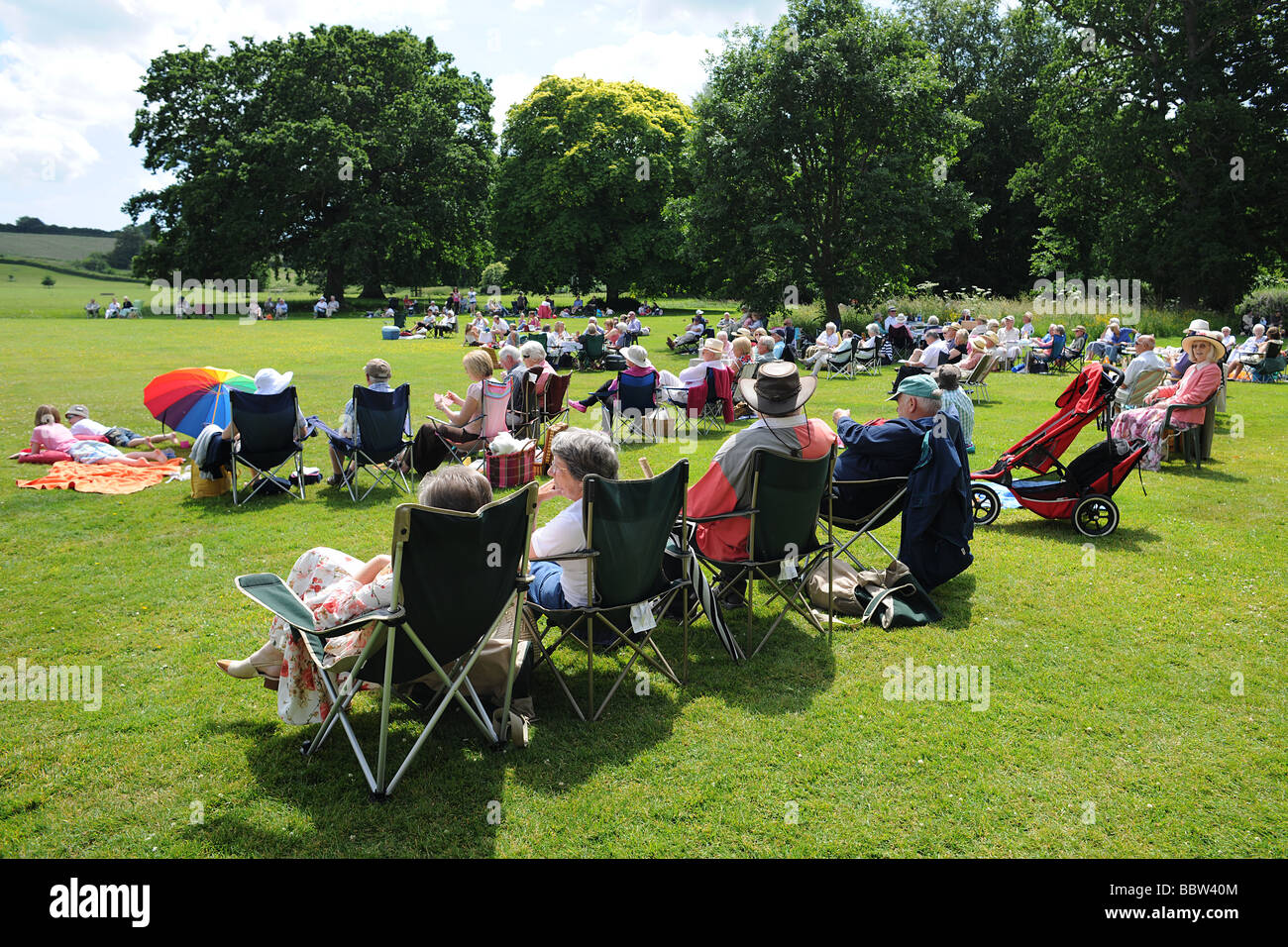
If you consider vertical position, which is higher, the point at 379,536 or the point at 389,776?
the point at 379,536

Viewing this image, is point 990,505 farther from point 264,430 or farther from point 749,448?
point 264,430

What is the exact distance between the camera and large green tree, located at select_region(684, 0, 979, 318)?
2506cm

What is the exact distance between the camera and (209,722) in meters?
3.96

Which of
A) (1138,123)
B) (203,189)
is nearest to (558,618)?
(1138,123)

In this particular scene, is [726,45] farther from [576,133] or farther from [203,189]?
[203,189]

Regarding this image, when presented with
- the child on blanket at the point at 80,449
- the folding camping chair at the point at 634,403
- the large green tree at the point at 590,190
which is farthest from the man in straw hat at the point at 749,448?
the large green tree at the point at 590,190

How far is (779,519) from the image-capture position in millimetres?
4766

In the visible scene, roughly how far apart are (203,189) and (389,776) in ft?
150

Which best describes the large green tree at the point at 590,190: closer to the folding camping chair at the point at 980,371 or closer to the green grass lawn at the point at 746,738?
the folding camping chair at the point at 980,371

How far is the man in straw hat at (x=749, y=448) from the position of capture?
4938 mm

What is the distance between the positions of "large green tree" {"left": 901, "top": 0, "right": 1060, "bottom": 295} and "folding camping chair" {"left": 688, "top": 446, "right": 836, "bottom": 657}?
4355 centimetres

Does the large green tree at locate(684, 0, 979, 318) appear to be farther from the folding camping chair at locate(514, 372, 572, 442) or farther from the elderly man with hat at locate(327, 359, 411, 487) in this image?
the elderly man with hat at locate(327, 359, 411, 487)

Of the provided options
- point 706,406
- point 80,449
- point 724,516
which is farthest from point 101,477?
point 706,406

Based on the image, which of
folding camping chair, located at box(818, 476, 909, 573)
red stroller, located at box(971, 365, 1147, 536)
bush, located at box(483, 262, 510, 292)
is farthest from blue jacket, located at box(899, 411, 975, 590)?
bush, located at box(483, 262, 510, 292)
